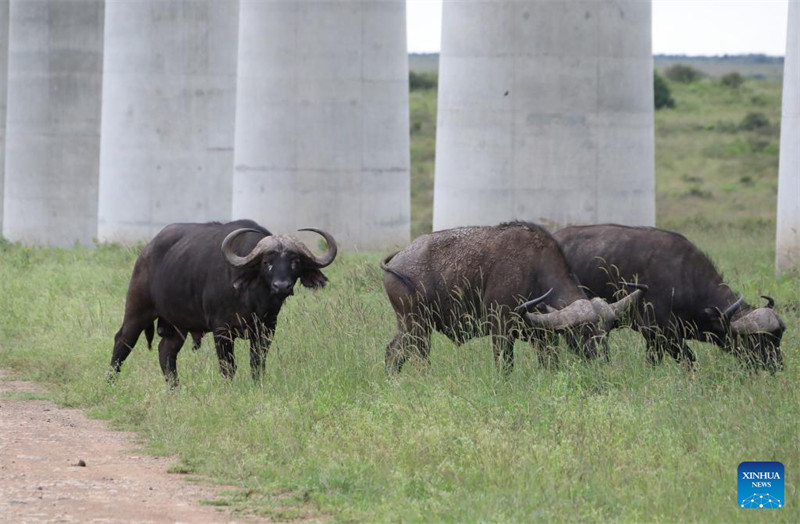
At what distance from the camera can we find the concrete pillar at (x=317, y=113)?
72.9 feet

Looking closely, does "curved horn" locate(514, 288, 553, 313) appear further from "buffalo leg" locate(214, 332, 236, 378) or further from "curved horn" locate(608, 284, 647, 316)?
"buffalo leg" locate(214, 332, 236, 378)

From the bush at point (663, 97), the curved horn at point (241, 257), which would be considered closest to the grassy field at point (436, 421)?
the curved horn at point (241, 257)

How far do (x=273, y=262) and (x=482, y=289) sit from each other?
5.46 ft

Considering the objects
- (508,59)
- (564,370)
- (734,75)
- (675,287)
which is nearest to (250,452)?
(564,370)

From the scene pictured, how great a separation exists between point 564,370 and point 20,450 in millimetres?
3960

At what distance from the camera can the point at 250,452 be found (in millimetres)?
9266

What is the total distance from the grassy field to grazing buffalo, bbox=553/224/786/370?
0.76 feet

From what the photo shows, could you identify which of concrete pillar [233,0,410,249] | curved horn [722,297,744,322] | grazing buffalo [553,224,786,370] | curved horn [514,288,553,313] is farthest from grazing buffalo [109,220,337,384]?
concrete pillar [233,0,410,249]

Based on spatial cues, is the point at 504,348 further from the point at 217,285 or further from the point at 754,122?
the point at 754,122

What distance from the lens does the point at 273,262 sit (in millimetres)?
11039

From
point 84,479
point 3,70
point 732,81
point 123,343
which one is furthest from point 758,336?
point 732,81

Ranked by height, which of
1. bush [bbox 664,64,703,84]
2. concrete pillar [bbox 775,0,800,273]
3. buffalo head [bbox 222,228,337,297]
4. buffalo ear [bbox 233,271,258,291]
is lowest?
buffalo ear [bbox 233,271,258,291]

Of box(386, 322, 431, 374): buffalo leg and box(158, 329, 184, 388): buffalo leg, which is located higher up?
box(386, 322, 431, 374): buffalo leg

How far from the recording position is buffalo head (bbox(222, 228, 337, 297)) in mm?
10930
